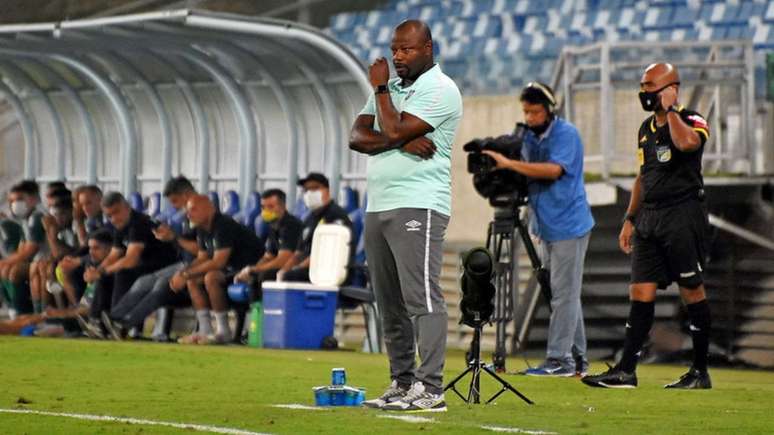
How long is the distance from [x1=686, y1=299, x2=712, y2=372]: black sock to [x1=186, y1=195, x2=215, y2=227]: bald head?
763 cm

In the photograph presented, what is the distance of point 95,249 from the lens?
18594mm

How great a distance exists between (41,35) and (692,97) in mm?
6850

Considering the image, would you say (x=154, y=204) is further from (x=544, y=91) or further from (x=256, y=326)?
(x=544, y=91)

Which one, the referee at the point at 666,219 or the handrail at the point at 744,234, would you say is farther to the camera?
the handrail at the point at 744,234

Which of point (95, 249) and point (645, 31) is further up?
point (645, 31)

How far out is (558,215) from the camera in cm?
A: 1192

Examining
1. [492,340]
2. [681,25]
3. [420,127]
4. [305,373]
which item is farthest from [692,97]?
[420,127]

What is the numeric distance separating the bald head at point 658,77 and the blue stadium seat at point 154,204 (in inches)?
429

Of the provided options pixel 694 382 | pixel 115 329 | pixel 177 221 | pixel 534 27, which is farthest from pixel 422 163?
pixel 534 27

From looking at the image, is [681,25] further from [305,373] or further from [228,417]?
[228,417]

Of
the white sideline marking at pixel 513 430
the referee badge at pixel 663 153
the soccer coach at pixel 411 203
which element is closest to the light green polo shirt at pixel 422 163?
the soccer coach at pixel 411 203

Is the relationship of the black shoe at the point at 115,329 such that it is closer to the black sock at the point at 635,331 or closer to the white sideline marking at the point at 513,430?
the black sock at the point at 635,331

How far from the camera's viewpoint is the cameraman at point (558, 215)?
11797 mm

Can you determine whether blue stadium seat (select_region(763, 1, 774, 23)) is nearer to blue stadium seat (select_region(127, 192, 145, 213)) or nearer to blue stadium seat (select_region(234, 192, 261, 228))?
blue stadium seat (select_region(234, 192, 261, 228))
